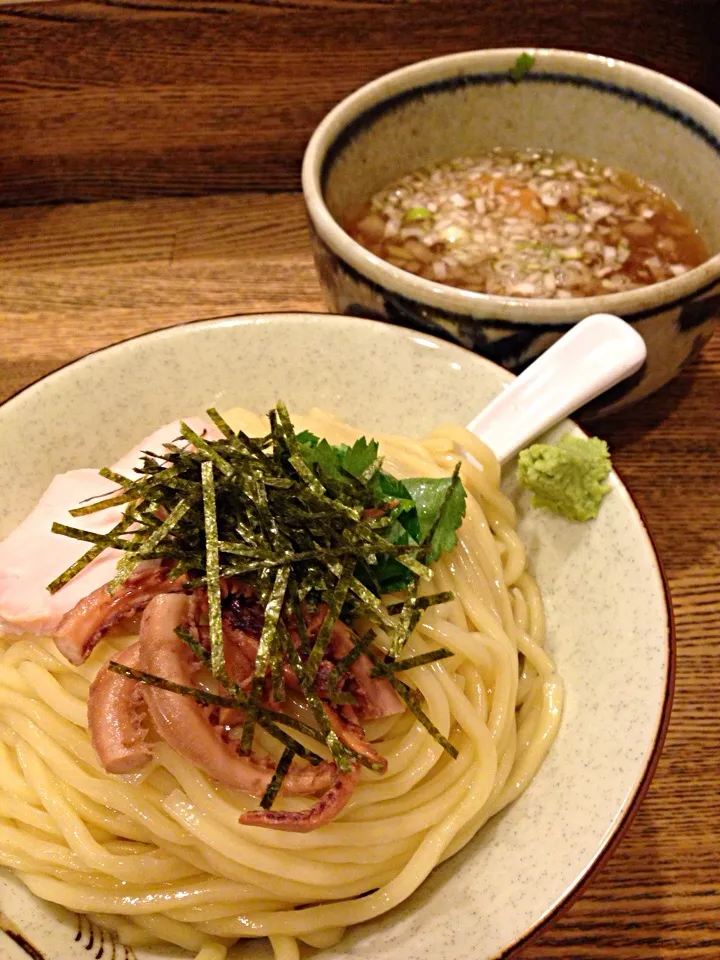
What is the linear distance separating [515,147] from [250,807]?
2.16 m

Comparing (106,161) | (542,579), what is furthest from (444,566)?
(106,161)

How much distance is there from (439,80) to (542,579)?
151cm

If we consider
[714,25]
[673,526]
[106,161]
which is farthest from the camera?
[106,161]

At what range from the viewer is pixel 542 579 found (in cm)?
169

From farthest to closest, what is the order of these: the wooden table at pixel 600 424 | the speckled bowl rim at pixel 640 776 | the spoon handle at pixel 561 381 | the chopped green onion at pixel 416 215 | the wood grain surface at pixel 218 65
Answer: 1. the wood grain surface at pixel 218 65
2. the chopped green onion at pixel 416 215
3. the spoon handle at pixel 561 381
4. the wooden table at pixel 600 424
5. the speckled bowl rim at pixel 640 776

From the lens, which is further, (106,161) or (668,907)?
(106,161)

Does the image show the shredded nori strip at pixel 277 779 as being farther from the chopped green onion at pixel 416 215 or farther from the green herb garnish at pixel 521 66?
the green herb garnish at pixel 521 66

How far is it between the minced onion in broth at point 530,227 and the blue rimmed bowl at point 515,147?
5 cm

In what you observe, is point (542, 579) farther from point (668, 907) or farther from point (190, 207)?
point (190, 207)

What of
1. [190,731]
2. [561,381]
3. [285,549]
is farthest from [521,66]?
[190,731]

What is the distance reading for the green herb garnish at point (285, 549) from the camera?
1.24 metres

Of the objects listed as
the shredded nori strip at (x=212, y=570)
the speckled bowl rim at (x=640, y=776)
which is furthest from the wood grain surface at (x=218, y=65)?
the shredded nori strip at (x=212, y=570)

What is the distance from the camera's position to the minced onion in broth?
223 centimetres

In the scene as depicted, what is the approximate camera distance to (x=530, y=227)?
2.38 metres
